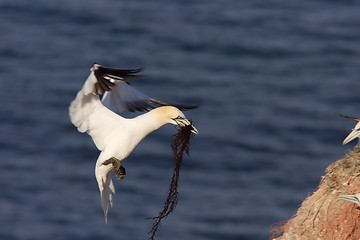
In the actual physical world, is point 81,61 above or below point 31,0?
below

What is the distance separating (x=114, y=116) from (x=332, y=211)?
195cm

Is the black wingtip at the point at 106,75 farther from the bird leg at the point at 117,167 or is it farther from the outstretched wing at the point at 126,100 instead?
the bird leg at the point at 117,167

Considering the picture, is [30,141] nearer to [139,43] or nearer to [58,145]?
[58,145]

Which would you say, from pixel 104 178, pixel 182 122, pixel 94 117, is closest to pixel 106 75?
pixel 94 117

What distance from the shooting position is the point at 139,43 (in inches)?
1202

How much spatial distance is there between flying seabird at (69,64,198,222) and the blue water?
12.0m

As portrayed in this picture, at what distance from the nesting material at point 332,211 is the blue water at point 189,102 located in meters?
12.7

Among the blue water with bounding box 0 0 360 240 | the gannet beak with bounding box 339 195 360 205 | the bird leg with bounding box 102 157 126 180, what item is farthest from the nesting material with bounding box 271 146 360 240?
the blue water with bounding box 0 0 360 240

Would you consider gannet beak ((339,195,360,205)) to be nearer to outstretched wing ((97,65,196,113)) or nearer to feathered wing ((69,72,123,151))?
outstretched wing ((97,65,196,113))

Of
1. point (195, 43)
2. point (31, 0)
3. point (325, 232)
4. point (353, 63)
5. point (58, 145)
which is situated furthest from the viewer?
point (31, 0)

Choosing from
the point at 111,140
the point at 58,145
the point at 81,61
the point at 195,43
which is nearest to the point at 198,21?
the point at 195,43

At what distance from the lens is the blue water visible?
2350 cm

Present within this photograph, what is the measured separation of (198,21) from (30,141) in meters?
6.66

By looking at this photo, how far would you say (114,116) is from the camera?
394 inches
